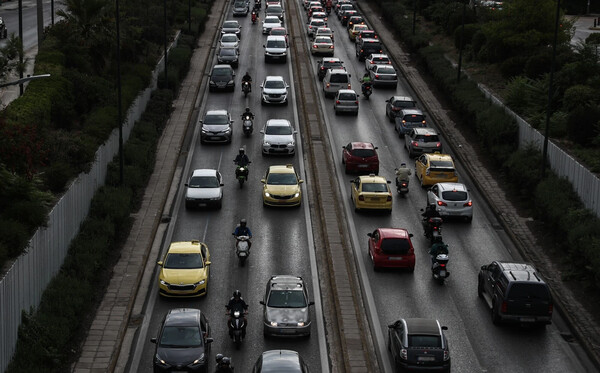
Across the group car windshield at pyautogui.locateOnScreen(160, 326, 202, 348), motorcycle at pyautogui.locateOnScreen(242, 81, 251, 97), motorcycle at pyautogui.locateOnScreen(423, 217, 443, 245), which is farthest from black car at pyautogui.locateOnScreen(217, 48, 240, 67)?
A: car windshield at pyautogui.locateOnScreen(160, 326, 202, 348)

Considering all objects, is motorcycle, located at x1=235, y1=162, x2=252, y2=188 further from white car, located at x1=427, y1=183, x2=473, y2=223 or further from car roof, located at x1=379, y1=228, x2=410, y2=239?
car roof, located at x1=379, y1=228, x2=410, y2=239

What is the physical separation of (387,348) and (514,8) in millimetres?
37569

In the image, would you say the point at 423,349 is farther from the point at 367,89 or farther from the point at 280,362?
the point at 367,89

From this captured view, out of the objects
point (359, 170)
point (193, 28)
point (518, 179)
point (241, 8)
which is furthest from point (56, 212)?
point (241, 8)

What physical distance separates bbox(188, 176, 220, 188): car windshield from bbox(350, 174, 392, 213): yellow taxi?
20.9 ft

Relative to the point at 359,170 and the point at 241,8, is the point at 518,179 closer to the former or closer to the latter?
the point at 359,170

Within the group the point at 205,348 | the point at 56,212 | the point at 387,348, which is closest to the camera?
the point at 205,348

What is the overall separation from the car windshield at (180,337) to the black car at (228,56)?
4592 centimetres

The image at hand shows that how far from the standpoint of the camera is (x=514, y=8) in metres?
60.7

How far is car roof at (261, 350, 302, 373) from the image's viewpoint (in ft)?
77.9

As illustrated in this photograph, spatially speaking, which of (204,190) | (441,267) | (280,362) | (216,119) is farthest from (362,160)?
(280,362)

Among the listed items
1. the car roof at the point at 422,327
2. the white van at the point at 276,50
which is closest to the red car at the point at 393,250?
the car roof at the point at 422,327

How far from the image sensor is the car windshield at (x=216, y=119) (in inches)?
2072

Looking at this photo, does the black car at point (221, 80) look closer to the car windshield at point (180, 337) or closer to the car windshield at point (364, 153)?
the car windshield at point (364, 153)
